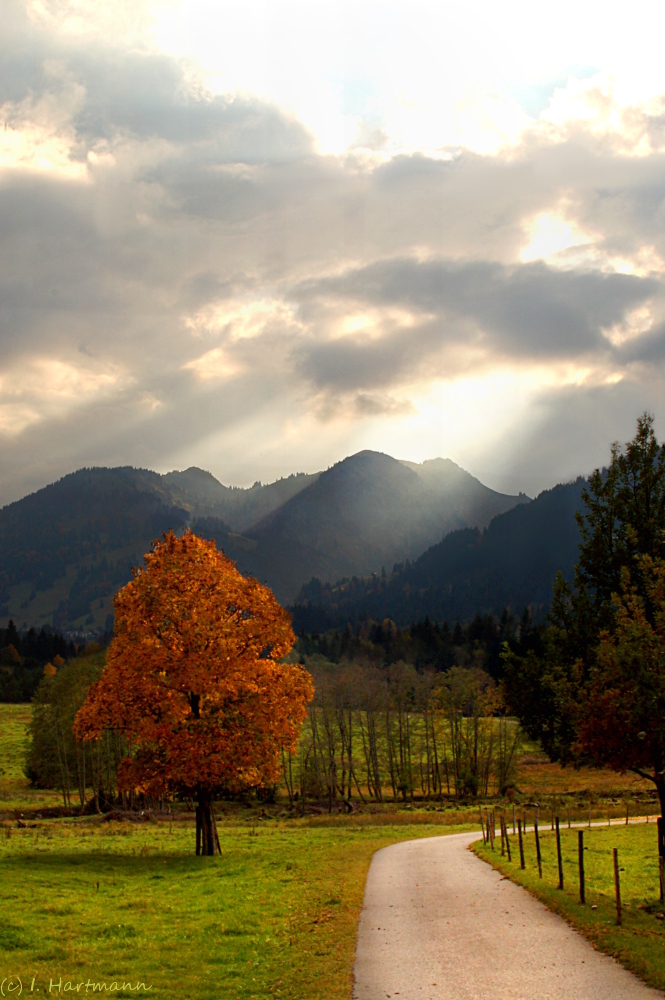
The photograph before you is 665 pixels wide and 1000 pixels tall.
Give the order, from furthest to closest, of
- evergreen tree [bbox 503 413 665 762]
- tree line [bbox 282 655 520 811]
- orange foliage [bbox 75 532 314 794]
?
A: tree line [bbox 282 655 520 811], orange foliage [bbox 75 532 314 794], evergreen tree [bbox 503 413 665 762]

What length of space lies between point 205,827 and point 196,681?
749 cm

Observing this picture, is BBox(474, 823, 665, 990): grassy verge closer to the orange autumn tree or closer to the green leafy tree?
the green leafy tree

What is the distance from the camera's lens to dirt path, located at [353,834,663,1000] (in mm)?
12367

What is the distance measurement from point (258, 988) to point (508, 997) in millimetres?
4286

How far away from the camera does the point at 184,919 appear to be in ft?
60.3

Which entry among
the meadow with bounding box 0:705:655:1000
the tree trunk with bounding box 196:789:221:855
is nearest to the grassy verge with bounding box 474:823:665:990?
the meadow with bounding box 0:705:655:1000

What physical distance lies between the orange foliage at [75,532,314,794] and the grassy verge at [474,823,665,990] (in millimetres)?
10719

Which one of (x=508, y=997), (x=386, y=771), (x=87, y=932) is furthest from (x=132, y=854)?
(x=386, y=771)

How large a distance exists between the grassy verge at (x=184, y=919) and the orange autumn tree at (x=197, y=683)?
351 centimetres

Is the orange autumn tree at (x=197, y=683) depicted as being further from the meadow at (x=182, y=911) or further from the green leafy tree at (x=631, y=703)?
the green leafy tree at (x=631, y=703)

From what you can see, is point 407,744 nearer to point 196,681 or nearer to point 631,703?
point 196,681

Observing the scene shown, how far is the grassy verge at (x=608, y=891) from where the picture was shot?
14.3 m

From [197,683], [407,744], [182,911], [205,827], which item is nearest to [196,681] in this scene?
[197,683]

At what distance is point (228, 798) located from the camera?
8156cm
